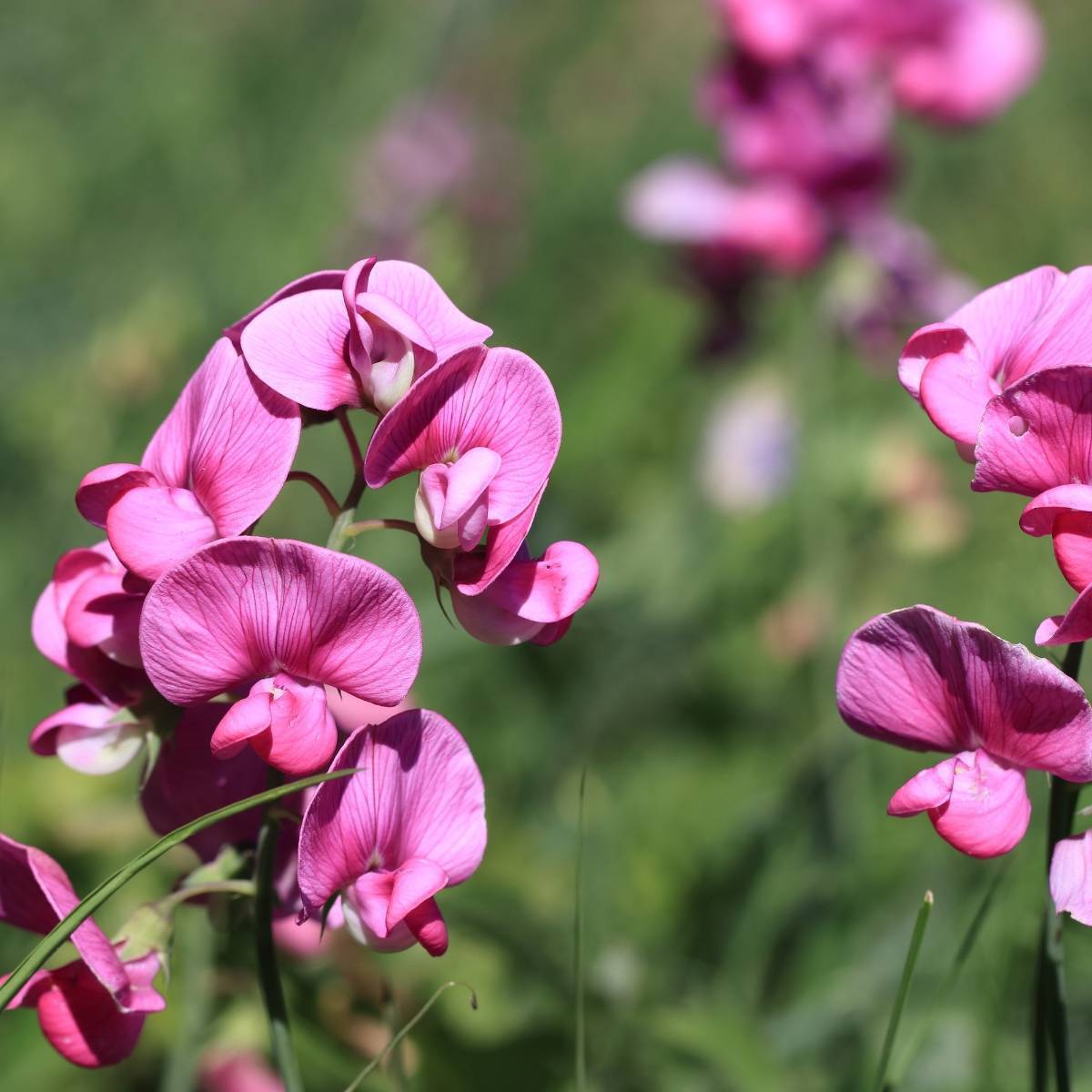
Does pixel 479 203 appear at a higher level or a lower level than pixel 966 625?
lower

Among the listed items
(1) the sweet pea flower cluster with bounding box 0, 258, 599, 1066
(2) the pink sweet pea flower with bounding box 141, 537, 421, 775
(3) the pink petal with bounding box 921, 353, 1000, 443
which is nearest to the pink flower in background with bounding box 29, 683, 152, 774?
(1) the sweet pea flower cluster with bounding box 0, 258, 599, 1066

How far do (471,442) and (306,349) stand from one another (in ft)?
0.32

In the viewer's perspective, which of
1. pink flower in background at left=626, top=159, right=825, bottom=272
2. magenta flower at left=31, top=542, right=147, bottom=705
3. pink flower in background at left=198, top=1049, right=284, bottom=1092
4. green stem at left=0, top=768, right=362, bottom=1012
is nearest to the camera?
green stem at left=0, top=768, right=362, bottom=1012

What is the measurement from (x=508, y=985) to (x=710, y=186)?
1156 mm

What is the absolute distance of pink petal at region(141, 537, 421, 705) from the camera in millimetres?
639

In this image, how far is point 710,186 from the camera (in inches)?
78.0

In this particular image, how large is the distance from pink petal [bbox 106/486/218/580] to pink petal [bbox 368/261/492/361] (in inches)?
6.1

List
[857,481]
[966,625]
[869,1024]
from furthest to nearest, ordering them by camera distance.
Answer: [857,481] → [869,1024] → [966,625]

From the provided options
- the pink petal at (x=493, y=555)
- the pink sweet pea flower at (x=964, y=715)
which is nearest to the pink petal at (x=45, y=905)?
the pink petal at (x=493, y=555)

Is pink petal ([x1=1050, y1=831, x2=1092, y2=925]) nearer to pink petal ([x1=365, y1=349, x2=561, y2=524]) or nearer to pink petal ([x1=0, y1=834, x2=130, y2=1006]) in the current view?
pink petal ([x1=365, y1=349, x2=561, y2=524])

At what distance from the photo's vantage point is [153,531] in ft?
2.26

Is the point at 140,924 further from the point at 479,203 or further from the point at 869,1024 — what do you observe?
the point at 479,203

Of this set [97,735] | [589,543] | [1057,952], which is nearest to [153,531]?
[97,735]

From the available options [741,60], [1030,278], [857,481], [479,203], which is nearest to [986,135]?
[479,203]
